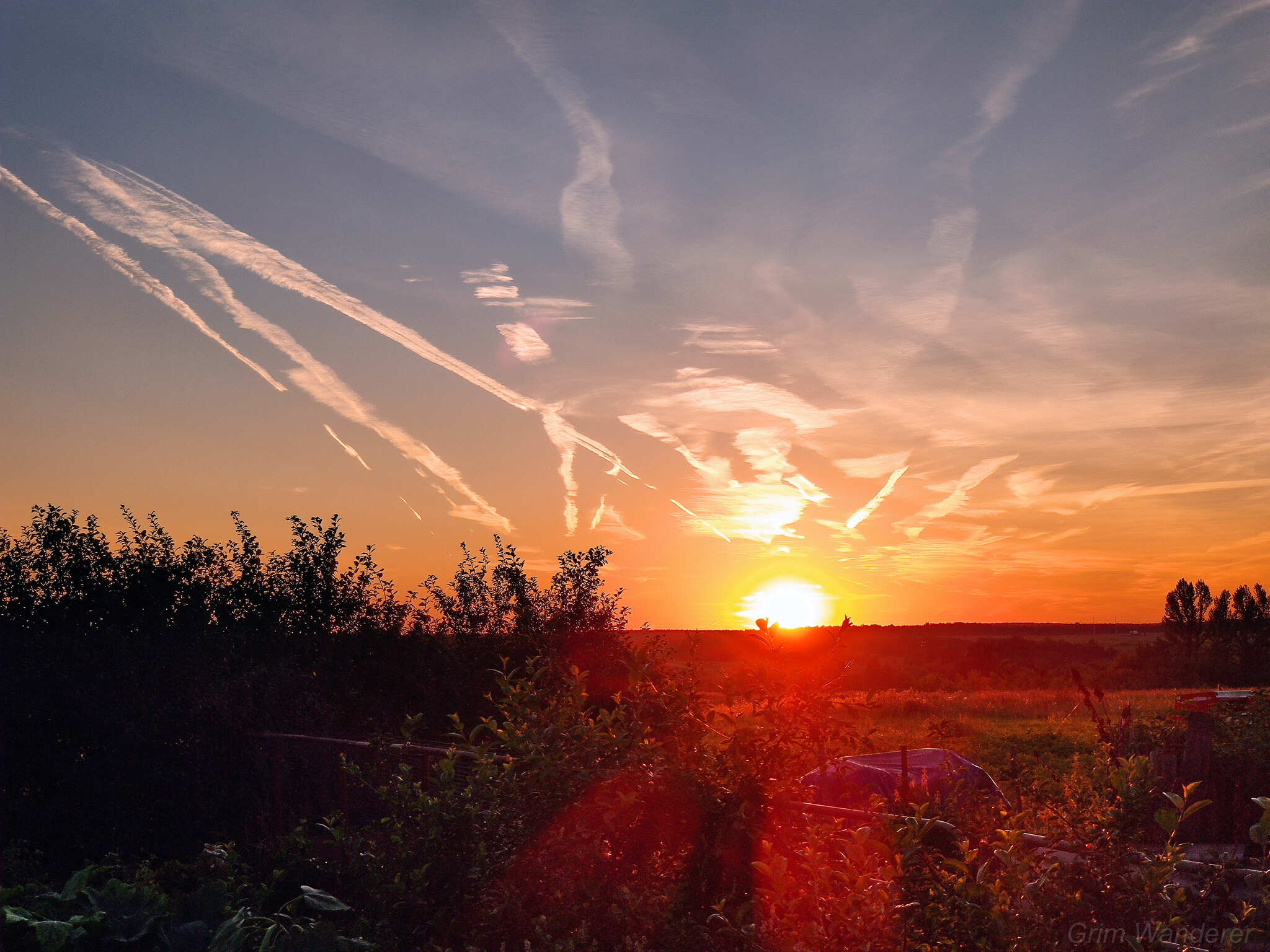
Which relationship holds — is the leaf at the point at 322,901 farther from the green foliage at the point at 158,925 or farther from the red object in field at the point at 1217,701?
the red object in field at the point at 1217,701

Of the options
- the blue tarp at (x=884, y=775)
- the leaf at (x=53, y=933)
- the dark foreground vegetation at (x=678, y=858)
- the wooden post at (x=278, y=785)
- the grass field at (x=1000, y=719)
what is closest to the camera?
the dark foreground vegetation at (x=678, y=858)

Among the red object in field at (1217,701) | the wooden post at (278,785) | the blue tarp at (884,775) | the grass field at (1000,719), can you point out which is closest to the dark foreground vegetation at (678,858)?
the blue tarp at (884,775)

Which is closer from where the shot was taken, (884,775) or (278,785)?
(278,785)

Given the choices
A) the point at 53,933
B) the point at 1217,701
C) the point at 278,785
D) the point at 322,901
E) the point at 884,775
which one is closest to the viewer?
the point at 53,933

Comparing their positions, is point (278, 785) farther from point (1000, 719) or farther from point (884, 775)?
point (1000, 719)

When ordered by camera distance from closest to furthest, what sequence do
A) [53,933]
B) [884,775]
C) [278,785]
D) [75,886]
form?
[53,933] < [75,886] < [278,785] < [884,775]

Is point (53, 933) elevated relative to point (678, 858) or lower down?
lower down

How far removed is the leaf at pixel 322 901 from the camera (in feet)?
12.0

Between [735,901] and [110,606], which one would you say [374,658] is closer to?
[110,606]

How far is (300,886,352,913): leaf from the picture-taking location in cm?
365

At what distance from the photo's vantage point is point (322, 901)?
12.3ft

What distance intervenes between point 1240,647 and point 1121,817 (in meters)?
61.3

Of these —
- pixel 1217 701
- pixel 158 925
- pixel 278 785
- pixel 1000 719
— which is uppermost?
pixel 1217 701

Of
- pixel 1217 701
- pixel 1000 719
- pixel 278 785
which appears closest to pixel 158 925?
pixel 278 785
